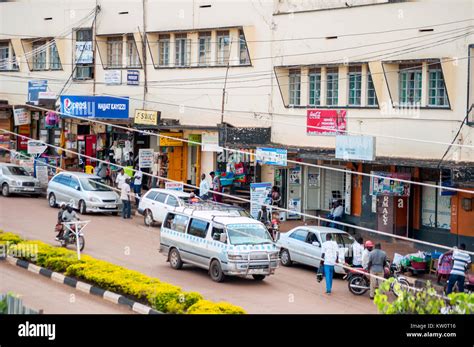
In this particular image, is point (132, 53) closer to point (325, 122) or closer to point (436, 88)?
point (325, 122)

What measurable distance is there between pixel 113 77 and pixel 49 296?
21.2 meters

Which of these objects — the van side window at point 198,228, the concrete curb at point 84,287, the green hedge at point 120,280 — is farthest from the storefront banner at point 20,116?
the van side window at point 198,228

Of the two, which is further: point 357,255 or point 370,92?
point 370,92

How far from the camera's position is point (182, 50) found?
39219 millimetres

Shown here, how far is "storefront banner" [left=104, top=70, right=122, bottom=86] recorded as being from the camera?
41.4m

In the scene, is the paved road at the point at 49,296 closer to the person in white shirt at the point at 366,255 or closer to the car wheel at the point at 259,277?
the car wheel at the point at 259,277

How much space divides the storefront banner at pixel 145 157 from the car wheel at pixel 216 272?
15.8 m

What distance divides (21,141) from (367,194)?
22881 mm

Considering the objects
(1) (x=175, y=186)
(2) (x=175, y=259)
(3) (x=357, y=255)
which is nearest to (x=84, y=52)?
(1) (x=175, y=186)

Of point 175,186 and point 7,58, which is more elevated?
point 7,58

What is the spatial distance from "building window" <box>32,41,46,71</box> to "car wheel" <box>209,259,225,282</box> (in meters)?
25.0
